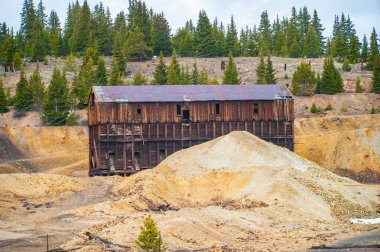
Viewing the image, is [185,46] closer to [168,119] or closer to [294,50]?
[294,50]

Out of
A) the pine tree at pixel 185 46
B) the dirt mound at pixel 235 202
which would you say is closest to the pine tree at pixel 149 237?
the dirt mound at pixel 235 202

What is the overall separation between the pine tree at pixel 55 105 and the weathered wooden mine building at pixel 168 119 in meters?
22.0

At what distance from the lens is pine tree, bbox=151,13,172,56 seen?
5005 inches

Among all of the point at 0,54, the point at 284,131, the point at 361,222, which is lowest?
the point at 361,222

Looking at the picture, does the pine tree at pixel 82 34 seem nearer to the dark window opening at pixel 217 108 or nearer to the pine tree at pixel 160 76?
the pine tree at pixel 160 76

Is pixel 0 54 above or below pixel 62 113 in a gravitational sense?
above

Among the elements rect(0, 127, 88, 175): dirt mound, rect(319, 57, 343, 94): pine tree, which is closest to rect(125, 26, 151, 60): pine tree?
rect(319, 57, 343, 94): pine tree

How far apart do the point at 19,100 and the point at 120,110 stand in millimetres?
33435

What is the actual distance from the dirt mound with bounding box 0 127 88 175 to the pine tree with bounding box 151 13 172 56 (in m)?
47.3

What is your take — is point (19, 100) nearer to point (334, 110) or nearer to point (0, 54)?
point (0, 54)

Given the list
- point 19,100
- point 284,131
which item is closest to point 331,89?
point 284,131

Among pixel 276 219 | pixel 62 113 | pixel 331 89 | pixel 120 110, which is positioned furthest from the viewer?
pixel 331 89

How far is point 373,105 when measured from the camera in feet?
307

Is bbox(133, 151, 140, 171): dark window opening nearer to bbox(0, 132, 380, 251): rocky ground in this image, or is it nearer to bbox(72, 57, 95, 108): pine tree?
bbox(0, 132, 380, 251): rocky ground
